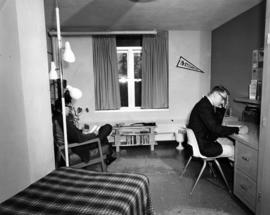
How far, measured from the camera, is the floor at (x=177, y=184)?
2078 millimetres

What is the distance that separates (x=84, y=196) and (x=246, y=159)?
1.58m

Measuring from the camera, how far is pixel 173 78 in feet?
13.9

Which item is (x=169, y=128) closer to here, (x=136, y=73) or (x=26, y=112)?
(x=136, y=73)

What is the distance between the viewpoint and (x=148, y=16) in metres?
3.18

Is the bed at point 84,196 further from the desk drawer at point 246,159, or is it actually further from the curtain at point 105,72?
the curtain at point 105,72

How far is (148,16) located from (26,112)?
2.36 meters

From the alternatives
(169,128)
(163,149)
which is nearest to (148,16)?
(169,128)

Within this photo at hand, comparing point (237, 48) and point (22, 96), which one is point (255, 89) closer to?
point (237, 48)

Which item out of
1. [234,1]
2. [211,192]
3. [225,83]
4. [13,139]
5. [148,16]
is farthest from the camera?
[225,83]

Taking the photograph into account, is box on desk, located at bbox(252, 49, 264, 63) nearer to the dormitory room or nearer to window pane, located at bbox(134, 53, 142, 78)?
the dormitory room

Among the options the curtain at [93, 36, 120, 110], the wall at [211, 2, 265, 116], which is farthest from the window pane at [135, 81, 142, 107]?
the wall at [211, 2, 265, 116]

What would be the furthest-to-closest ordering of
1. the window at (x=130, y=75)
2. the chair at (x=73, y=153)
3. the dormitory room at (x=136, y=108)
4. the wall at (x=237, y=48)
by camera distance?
the window at (x=130, y=75) → the wall at (x=237, y=48) → the chair at (x=73, y=153) → the dormitory room at (x=136, y=108)

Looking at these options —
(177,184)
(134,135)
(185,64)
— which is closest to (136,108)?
(134,135)

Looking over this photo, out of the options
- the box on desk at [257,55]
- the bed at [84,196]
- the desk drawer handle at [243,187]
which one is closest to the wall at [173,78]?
the box on desk at [257,55]
